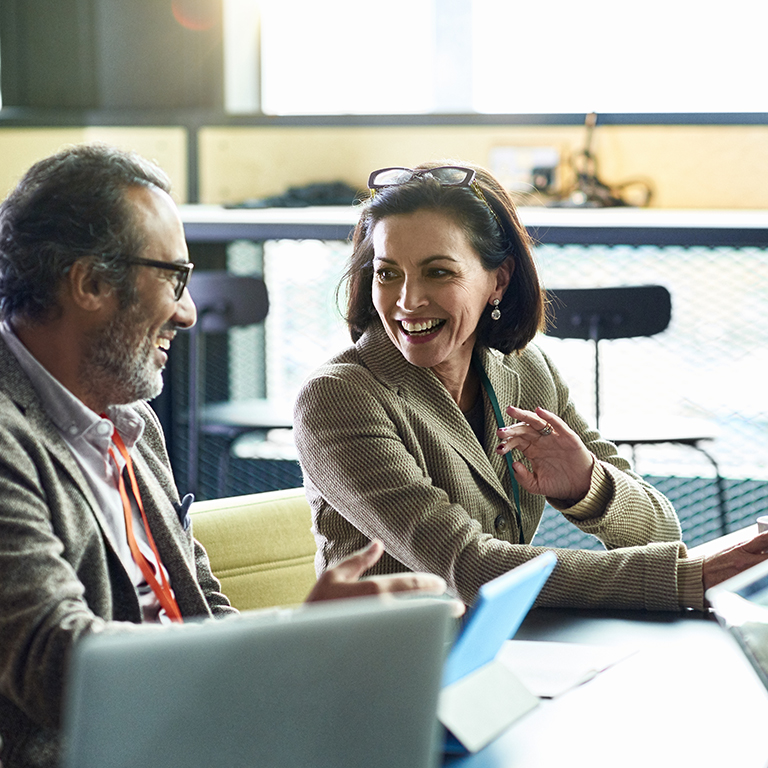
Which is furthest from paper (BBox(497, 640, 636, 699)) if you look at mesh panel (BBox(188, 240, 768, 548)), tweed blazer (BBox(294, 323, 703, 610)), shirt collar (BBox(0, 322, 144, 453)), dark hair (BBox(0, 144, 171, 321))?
mesh panel (BBox(188, 240, 768, 548))

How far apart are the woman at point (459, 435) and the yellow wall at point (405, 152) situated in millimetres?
2138

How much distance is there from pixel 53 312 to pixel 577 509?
0.83 m

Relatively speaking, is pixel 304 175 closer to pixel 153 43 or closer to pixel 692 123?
pixel 153 43

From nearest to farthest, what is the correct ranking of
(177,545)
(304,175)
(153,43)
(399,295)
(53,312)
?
(53,312) → (177,545) → (399,295) → (304,175) → (153,43)

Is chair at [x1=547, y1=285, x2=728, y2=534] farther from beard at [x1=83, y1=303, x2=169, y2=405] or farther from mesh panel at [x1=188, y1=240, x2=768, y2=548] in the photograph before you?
beard at [x1=83, y1=303, x2=169, y2=405]

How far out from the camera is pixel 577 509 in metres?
1.59

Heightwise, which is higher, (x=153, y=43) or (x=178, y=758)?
(x=153, y=43)

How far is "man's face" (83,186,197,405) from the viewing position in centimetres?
119

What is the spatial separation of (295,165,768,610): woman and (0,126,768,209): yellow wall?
214 cm

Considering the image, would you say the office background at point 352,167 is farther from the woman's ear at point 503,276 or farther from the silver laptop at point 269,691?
the silver laptop at point 269,691

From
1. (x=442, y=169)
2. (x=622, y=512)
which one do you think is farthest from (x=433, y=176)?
(x=622, y=512)

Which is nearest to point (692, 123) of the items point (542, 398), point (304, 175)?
point (304, 175)

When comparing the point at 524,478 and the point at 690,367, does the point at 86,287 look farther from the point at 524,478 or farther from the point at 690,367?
the point at 690,367

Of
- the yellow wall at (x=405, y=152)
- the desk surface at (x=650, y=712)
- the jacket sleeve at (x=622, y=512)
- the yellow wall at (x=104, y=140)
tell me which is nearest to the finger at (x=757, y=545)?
the desk surface at (x=650, y=712)
